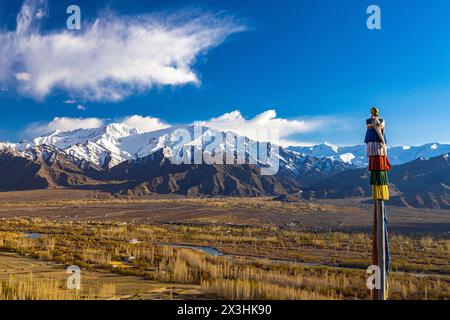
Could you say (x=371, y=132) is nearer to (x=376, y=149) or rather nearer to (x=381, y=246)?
(x=376, y=149)

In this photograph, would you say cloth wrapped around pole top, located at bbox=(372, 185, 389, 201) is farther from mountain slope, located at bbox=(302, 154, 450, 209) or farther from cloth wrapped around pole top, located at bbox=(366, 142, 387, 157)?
mountain slope, located at bbox=(302, 154, 450, 209)

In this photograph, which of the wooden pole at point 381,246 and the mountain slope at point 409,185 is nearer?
the wooden pole at point 381,246

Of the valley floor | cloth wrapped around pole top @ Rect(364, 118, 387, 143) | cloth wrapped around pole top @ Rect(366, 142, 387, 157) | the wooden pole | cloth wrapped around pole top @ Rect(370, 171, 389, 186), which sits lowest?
the valley floor

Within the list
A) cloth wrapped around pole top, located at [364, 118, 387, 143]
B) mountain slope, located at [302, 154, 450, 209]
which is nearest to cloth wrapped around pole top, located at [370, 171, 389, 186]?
cloth wrapped around pole top, located at [364, 118, 387, 143]

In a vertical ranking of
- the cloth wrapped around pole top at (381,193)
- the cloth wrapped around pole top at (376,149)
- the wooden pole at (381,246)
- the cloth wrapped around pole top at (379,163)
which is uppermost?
the cloth wrapped around pole top at (376,149)

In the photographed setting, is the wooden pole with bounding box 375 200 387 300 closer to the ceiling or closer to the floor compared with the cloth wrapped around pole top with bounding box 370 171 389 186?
closer to the floor

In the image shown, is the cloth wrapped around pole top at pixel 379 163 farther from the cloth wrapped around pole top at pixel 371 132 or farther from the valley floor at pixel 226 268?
the valley floor at pixel 226 268

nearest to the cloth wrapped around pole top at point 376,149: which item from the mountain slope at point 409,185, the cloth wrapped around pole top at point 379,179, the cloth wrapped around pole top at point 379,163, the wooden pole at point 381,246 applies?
the cloth wrapped around pole top at point 379,163

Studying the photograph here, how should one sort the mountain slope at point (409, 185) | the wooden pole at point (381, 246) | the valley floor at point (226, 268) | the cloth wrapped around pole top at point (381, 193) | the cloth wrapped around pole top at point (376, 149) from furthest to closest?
the mountain slope at point (409, 185) → the valley floor at point (226, 268) → the cloth wrapped around pole top at point (376, 149) → the cloth wrapped around pole top at point (381, 193) → the wooden pole at point (381, 246)
